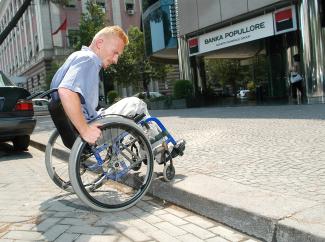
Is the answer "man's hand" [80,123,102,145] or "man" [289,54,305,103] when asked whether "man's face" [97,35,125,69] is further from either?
"man" [289,54,305,103]

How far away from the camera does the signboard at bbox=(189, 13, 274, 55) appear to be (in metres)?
14.9

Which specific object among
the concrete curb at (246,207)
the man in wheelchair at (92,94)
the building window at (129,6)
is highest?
the building window at (129,6)

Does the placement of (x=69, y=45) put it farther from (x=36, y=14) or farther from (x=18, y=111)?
(x=18, y=111)

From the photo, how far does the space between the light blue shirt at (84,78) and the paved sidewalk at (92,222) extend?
0.84m

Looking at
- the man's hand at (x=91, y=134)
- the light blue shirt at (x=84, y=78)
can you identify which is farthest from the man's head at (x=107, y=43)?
the man's hand at (x=91, y=134)

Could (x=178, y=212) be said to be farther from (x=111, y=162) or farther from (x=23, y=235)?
(x=23, y=235)

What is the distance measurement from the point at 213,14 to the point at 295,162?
43.9ft

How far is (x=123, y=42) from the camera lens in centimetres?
384

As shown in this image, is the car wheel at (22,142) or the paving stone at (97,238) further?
the car wheel at (22,142)

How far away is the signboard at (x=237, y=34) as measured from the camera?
14.9 m

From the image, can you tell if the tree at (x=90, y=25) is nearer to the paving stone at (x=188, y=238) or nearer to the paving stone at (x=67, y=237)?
the paving stone at (x=67, y=237)

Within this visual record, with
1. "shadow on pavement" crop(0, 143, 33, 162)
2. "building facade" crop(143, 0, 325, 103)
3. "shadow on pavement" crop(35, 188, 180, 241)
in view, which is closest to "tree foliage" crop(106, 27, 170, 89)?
"building facade" crop(143, 0, 325, 103)

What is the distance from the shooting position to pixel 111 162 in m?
3.69

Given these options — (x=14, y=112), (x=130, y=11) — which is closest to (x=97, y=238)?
(x=14, y=112)
